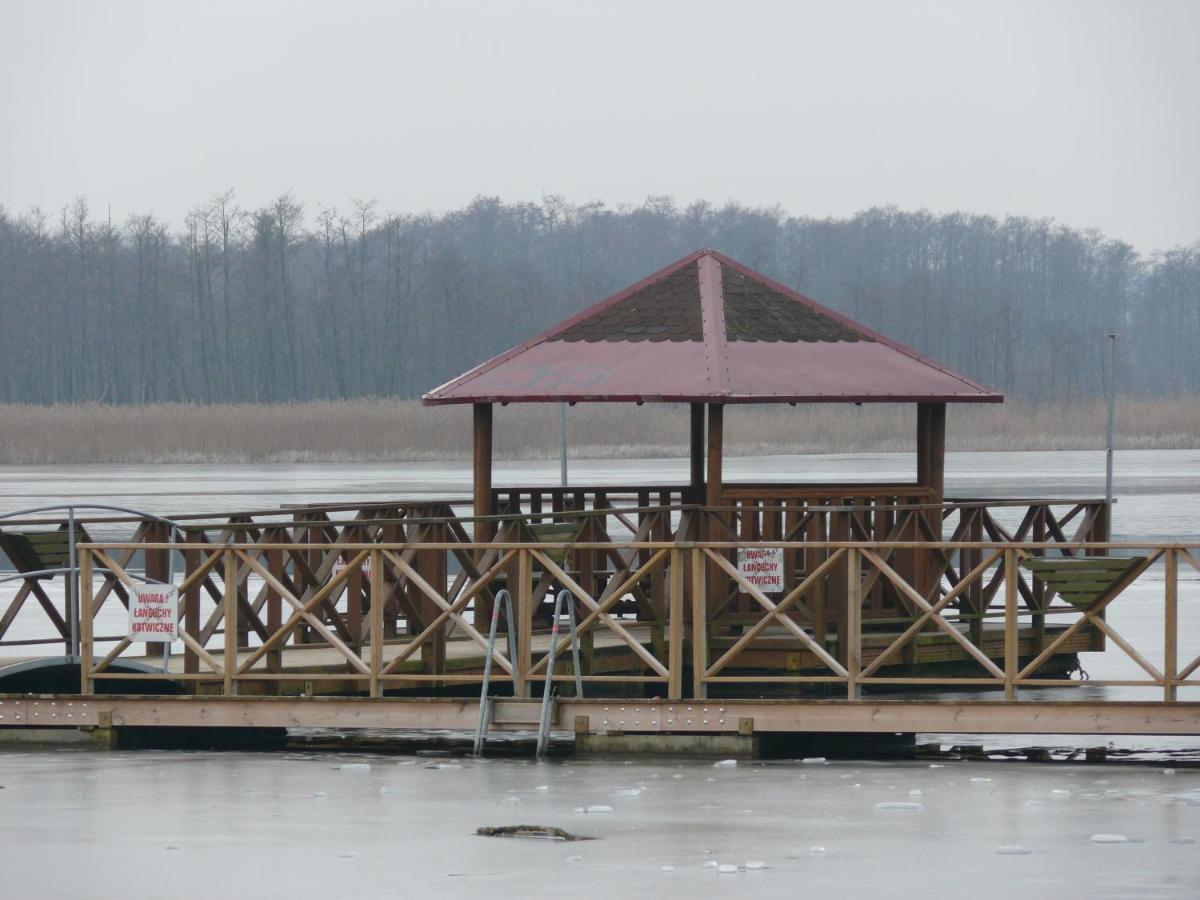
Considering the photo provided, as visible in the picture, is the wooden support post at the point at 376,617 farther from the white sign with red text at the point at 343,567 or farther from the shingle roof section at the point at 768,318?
the shingle roof section at the point at 768,318

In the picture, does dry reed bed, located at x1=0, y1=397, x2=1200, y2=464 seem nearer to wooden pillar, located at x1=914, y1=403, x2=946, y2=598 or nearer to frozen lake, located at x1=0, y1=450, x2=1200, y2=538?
frozen lake, located at x1=0, y1=450, x2=1200, y2=538

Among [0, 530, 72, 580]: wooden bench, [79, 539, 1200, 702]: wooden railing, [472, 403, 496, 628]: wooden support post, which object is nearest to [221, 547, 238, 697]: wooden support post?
[79, 539, 1200, 702]: wooden railing

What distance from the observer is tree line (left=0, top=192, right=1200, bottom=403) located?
345 ft

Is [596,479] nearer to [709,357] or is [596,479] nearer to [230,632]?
[709,357]

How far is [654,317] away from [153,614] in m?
5.55

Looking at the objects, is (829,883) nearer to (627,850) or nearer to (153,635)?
(627,850)

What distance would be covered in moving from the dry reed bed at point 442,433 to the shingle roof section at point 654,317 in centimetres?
3954

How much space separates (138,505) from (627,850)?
1300 inches

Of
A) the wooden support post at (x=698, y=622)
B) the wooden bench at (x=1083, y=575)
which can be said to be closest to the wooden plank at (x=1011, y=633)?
the wooden bench at (x=1083, y=575)

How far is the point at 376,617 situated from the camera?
13.2 meters

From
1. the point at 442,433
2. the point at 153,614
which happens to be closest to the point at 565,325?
the point at 153,614

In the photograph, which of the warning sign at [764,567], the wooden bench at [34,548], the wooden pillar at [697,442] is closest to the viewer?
the warning sign at [764,567]

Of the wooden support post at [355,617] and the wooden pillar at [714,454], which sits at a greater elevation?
the wooden pillar at [714,454]

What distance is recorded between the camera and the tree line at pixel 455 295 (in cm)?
10512
